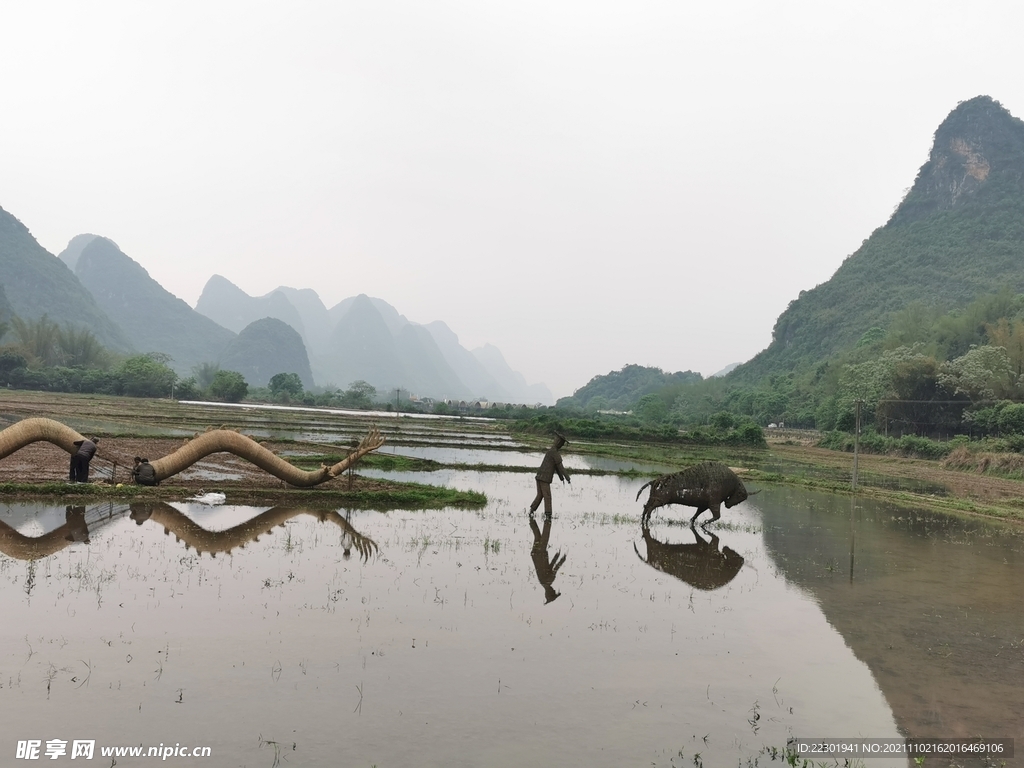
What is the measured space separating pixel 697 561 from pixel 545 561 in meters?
3.10

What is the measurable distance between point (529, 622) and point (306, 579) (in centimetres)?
325

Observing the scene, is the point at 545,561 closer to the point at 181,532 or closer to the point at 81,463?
the point at 181,532

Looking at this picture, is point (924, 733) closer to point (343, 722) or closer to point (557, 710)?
point (557, 710)

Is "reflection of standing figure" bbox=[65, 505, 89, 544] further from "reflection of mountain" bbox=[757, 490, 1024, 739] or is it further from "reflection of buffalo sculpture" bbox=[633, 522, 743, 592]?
"reflection of mountain" bbox=[757, 490, 1024, 739]

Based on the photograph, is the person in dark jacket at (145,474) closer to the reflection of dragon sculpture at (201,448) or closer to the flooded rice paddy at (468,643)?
the reflection of dragon sculpture at (201,448)

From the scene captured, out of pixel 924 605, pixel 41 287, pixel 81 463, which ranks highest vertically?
pixel 41 287

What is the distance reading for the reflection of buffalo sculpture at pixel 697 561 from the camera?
37.6ft

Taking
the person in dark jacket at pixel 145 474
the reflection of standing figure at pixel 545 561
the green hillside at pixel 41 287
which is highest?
the green hillside at pixel 41 287

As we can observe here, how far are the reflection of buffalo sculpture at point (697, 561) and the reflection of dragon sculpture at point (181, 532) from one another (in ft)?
17.0

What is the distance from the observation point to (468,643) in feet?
24.9

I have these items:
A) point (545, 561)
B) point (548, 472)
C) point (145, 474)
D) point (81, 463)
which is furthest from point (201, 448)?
point (545, 561)

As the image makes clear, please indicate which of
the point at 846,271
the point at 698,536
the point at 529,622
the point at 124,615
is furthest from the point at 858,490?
the point at 846,271

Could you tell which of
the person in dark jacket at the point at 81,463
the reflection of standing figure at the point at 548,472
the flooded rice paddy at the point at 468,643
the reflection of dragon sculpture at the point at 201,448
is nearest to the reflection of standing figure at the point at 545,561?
the flooded rice paddy at the point at 468,643

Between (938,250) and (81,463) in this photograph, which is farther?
(938,250)
